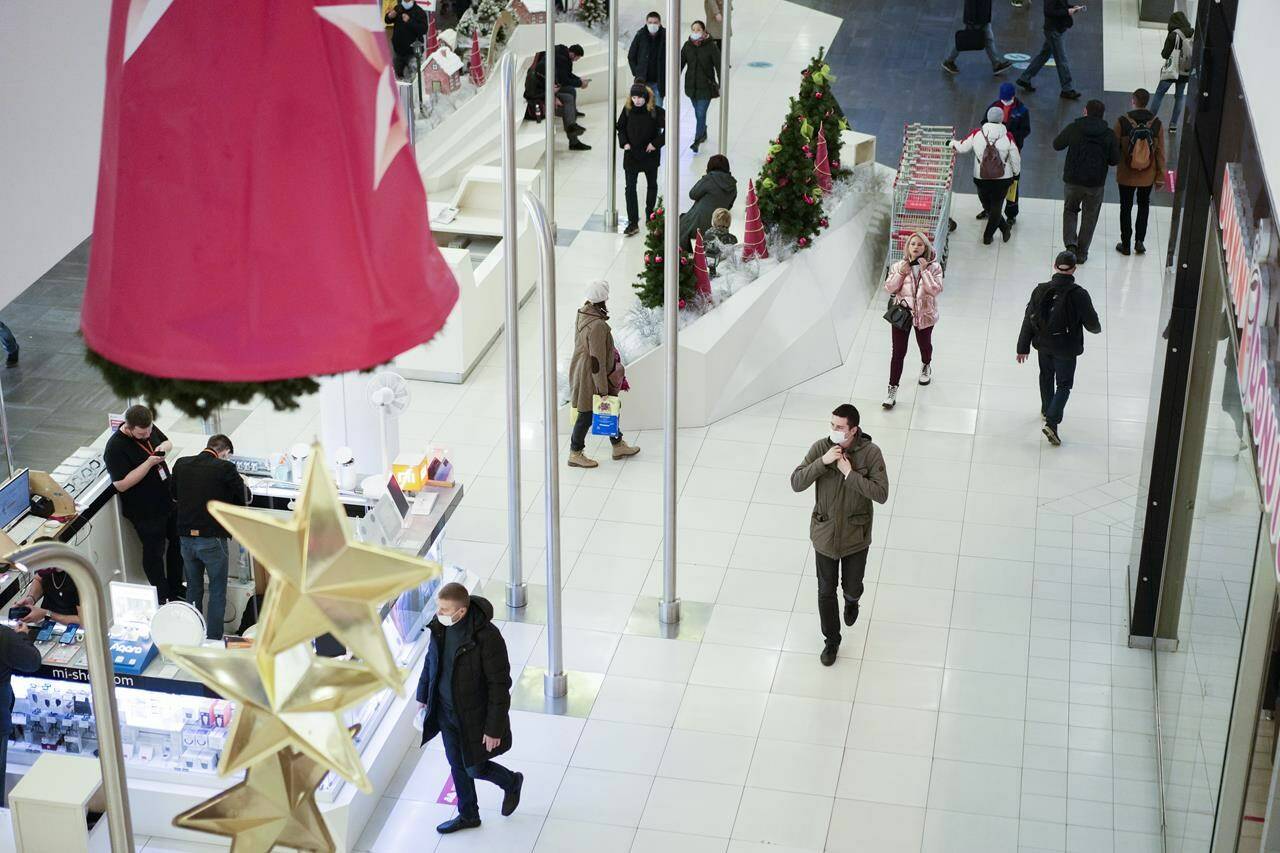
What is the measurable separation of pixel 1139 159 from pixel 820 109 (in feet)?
9.59

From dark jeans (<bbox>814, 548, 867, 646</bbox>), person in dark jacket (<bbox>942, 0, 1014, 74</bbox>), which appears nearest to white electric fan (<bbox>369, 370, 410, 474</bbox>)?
dark jeans (<bbox>814, 548, 867, 646</bbox>)

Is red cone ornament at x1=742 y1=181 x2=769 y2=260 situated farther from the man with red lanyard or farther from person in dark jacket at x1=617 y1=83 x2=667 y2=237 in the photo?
the man with red lanyard

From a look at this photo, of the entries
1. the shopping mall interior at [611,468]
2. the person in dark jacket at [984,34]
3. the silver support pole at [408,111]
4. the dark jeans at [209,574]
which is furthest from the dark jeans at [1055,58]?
the dark jeans at [209,574]

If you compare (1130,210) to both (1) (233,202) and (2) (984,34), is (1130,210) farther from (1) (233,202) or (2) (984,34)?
(1) (233,202)

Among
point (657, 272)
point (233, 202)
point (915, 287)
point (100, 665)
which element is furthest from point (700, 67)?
point (233, 202)

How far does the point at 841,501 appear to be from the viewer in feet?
27.7

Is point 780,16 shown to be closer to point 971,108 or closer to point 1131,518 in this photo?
point 971,108

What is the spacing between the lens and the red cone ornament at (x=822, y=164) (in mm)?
14156

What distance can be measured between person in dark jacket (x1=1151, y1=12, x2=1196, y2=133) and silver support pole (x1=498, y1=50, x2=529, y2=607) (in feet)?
38.5

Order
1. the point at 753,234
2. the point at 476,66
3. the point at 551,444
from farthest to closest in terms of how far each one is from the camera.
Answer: the point at 476,66
the point at 753,234
the point at 551,444

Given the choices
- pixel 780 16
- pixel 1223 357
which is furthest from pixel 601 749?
pixel 780 16

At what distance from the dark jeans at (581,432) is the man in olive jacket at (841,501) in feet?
9.04

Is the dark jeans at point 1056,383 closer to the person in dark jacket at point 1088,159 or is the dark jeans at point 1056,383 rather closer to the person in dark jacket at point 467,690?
the person in dark jacket at point 1088,159

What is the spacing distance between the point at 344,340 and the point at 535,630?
309 inches
